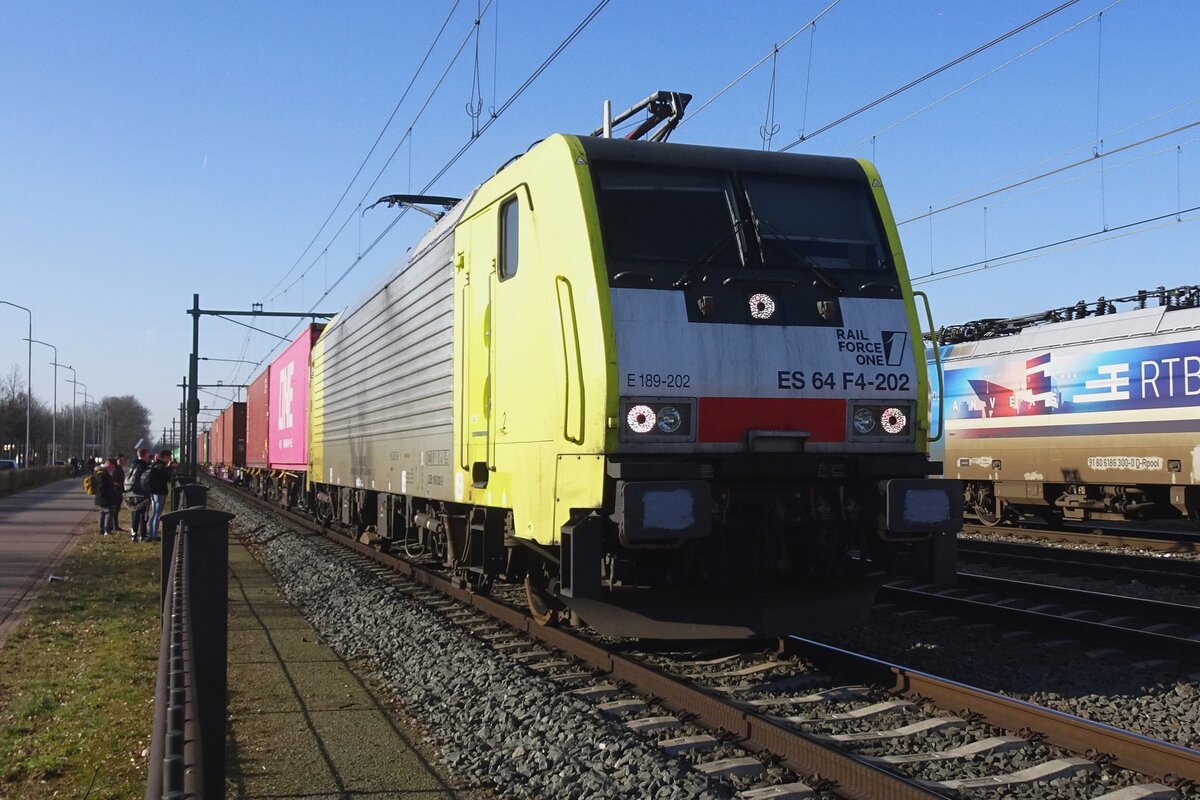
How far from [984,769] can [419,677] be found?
362 centimetres

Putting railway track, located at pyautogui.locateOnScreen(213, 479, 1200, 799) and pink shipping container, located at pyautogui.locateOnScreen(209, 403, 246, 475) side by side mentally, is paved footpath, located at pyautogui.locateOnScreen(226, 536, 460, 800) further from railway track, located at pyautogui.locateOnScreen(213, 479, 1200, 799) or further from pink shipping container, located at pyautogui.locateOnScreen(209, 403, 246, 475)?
pink shipping container, located at pyautogui.locateOnScreen(209, 403, 246, 475)

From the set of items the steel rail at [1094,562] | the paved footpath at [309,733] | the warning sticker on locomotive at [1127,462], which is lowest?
the paved footpath at [309,733]

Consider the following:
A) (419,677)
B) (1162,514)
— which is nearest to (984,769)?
(419,677)

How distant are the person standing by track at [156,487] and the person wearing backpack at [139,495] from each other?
0.09 metres

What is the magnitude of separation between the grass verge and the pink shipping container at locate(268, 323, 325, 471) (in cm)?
759

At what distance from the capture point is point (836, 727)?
5.55 metres

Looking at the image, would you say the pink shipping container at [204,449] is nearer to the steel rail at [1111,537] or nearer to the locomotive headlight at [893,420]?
the steel rail at [1111,537]

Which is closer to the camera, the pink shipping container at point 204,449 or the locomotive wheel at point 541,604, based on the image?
the locomotive wheel at point 541,604

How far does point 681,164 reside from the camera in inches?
269

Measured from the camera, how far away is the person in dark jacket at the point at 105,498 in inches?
744

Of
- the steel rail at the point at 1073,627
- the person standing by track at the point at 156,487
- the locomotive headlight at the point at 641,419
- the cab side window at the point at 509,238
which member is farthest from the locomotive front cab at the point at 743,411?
the person standing by track at the point at 156,487

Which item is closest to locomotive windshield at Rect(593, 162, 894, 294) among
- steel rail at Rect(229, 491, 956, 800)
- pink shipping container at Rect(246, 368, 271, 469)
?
steel rail at Rect(229, 491, 956, 800)

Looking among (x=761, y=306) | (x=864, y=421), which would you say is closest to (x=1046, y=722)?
(x=864, y=421)

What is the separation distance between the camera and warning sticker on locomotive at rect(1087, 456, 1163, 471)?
15.8m
